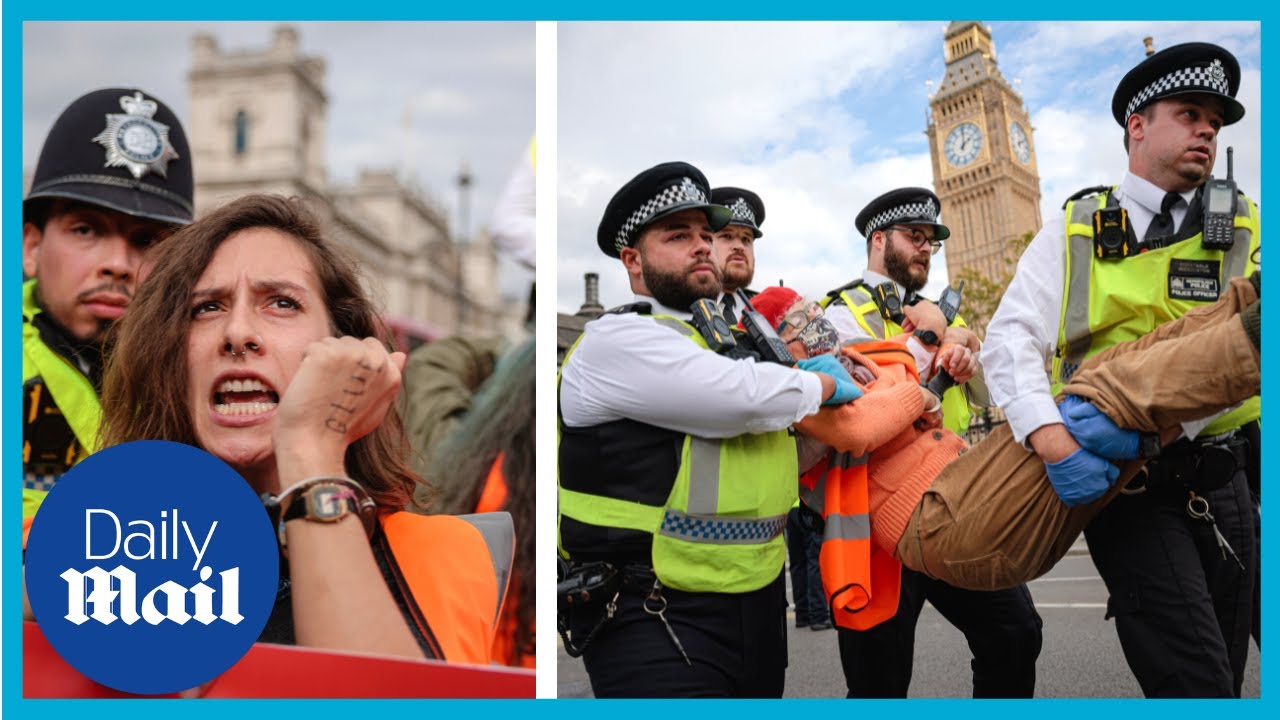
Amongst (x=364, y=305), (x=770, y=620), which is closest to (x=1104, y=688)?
(x=770, y=620)

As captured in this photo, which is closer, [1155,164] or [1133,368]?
[1133,368]

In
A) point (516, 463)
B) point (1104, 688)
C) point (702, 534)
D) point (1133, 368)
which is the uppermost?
point (1133, 368)

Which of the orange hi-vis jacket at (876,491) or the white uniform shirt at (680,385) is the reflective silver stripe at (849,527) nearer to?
the orange hi-vis jacket at (876,491)

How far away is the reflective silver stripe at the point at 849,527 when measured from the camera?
124 inches

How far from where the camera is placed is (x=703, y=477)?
2830 millimetres

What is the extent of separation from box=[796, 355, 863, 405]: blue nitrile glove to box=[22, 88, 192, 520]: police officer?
6.13 ft

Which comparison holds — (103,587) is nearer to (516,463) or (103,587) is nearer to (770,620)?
(516,463)

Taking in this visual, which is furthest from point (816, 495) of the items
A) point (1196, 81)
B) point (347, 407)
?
point (1196, 81)

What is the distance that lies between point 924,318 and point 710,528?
117 centimetres

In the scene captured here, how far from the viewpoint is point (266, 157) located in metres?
A: 3.18

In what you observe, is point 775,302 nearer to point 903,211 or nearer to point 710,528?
point 903,211

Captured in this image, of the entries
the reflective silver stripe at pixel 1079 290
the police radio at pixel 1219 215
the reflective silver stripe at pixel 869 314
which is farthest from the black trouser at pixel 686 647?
the police radio at pixel 1219 215

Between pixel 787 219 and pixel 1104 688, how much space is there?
Result: 1.77m

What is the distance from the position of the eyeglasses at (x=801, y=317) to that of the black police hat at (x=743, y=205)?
15.5 inches
